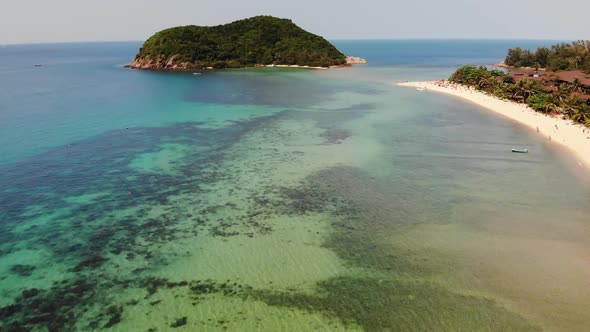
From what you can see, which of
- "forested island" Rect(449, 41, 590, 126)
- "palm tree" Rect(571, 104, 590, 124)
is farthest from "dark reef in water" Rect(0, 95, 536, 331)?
"forested island" Rect(449, 41, 590, 126)

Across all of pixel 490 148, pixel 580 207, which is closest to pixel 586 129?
pixel 490 148

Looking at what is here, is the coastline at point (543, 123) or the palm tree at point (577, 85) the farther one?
the palm tree at point (577, 85)

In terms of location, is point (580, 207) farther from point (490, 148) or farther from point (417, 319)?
point (417, 319)

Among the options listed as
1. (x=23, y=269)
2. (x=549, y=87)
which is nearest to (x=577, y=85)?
(x=549, y=87)

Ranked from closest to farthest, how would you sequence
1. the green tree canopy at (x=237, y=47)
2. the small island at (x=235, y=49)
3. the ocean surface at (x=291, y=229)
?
the ocean surface at (x=291, y=229) → the small island at (x=235, y=49) → the green tree canopy at (x=237, y=47)

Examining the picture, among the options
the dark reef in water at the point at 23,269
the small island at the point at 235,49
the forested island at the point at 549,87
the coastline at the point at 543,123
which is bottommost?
the dark reef in water at the point at 23,269

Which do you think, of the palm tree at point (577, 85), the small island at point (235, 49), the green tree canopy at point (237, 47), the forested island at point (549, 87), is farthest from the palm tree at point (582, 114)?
the green tree canopy at point (237, 47)

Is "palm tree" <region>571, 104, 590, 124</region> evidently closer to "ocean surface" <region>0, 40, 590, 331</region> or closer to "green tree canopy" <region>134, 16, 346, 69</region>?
"ocean surface" <region>0, 40, 590, 331</region>

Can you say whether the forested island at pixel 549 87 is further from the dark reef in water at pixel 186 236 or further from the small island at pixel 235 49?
the small island at pixel 235 49
